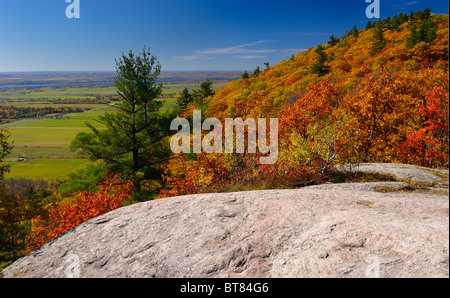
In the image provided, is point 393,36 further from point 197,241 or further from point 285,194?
point 197,241

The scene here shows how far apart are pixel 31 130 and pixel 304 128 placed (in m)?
194

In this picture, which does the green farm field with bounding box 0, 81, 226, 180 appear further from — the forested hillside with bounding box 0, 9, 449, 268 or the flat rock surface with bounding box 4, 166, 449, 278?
the flat rock surface with bounding box 4, 166, 449, 278

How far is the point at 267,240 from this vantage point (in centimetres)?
588

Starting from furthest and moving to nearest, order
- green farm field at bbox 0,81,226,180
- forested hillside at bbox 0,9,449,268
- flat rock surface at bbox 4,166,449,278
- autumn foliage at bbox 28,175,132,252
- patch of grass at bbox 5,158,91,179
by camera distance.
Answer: green farm field at bbox 0,81,226,180 → patch of grass at bbox 5,158,91,179 → autumn foliage at bbox 28,175,132,252 → forested hillside at bbox 0,9,449,268 → flat rock surface at bbox 4,166,449,278

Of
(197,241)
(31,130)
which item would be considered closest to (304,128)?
(197,241)

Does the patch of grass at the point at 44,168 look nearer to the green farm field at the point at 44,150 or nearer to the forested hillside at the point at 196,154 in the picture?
the green farm field at the point at 44,150

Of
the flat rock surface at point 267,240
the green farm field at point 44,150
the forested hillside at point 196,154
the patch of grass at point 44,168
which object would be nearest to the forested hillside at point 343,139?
the forested hillside at point 196,154

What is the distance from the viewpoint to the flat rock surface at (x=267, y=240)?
4.37 meters

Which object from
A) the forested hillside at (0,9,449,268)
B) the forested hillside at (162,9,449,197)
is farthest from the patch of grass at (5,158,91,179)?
the forested hillside at (162,9,449,197)

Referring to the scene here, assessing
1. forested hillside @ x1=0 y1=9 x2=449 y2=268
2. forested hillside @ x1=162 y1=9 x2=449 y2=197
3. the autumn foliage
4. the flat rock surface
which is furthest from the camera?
the autumn foliage

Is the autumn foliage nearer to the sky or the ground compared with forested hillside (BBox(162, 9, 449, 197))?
nearer to the ground

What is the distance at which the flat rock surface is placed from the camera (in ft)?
14.3

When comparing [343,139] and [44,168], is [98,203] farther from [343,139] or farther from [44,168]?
[44,168]
